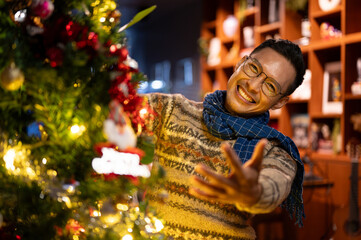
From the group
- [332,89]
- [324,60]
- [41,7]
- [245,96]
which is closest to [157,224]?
[41,7]

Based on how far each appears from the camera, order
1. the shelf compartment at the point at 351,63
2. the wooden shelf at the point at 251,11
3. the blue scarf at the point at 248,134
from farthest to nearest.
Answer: the wooden shelf at the point at 251,11 < the shelf compartment at the point at 351,63 < the blue scarf at the point at 248,134

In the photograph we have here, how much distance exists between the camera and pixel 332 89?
3.08 metres

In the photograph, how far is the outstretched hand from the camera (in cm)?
65

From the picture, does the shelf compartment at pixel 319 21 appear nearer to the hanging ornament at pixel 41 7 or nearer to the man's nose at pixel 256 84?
the man's nose at pixel 256 84

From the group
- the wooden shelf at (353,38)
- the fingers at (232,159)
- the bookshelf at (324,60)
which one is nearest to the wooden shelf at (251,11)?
the bookshelf at (324,60)

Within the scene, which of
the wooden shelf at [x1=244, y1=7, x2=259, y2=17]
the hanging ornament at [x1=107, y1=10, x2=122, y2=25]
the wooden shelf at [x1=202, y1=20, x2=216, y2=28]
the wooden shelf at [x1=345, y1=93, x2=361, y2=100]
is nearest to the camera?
the hanging ornament at [x1=107, y1=10, x2=122, y2=25]

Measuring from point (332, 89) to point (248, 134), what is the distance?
2.23m

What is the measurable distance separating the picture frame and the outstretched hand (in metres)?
2.49

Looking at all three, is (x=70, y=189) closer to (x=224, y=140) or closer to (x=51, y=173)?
(x=51, y=173)

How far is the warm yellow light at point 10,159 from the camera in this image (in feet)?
2.08

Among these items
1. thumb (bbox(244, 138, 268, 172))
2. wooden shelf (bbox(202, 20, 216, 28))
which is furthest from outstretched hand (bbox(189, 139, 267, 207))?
wooden shelf (bbox(202, 20, 216, 28))

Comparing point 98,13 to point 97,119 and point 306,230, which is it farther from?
Answer: point 306,230

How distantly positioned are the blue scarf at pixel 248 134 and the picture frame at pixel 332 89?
2.04 meters

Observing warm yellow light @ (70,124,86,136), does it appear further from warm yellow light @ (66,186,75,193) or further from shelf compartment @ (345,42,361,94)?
shelf compartment @ (345,42,361,94)
